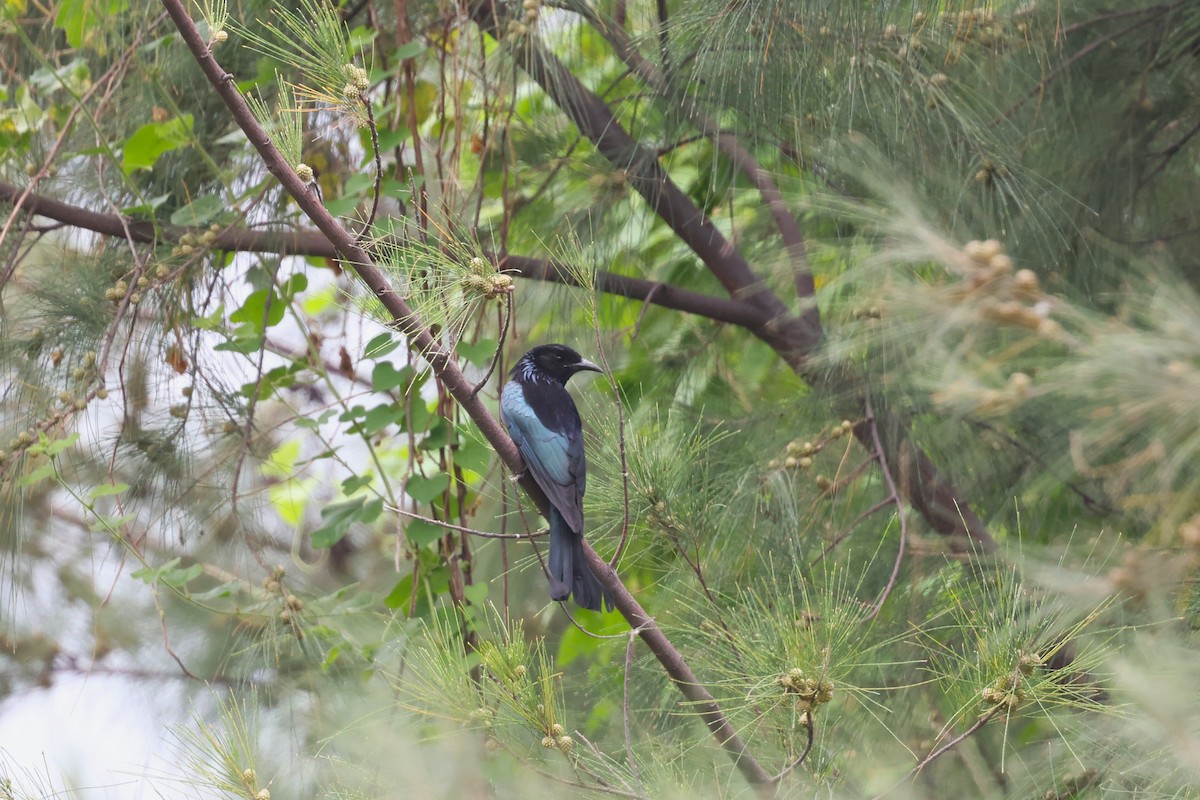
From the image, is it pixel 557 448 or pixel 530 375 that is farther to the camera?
pixel 530 375

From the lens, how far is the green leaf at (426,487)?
99.3 inches

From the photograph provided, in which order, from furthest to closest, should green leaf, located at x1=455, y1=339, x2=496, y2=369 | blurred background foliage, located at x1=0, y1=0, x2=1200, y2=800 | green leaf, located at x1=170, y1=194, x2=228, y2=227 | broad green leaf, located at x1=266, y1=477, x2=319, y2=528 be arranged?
broad green leaf, located at x1=266, y1=477, x2=319, y2=528
green leaf, located at x1=170, y1=194, x2=228, y2=227
green leaf, located at x1=455, y1=339, x2=496, y2=369
blurred background foliage, located at x1=0, y1=0, x2=1200, y2=800

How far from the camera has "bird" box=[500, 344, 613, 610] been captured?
2143 mm

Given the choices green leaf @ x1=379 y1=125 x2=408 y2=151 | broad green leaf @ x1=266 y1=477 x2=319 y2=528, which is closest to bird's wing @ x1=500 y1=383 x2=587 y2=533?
green leaf @ x1=379 y1=125 x2=408 y2=151

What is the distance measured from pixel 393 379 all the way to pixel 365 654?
1.98ft

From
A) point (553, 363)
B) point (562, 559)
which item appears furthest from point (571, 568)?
point (553, 363)

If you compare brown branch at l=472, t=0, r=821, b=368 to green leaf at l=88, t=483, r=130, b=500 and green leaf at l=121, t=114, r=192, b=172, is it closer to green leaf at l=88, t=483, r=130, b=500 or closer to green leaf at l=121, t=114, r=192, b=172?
green leaf at l=121, t=114, r=192, b=172

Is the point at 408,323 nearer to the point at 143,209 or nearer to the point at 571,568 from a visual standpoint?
the point at 571,568

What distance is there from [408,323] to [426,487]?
2.63 feet

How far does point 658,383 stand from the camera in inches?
124

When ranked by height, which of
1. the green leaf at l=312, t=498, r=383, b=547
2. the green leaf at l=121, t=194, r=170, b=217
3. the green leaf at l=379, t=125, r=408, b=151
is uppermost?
the green leaf at l=121, t=194, r=170, b=217

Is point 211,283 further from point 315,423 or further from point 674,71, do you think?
point 674,71

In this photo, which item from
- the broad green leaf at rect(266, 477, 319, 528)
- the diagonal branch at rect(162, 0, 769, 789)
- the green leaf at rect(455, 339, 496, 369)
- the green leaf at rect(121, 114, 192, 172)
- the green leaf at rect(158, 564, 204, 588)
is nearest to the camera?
the diagonal branch at rect(162, 0, 769, 789)

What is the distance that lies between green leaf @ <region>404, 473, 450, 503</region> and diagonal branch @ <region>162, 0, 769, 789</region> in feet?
1.72
